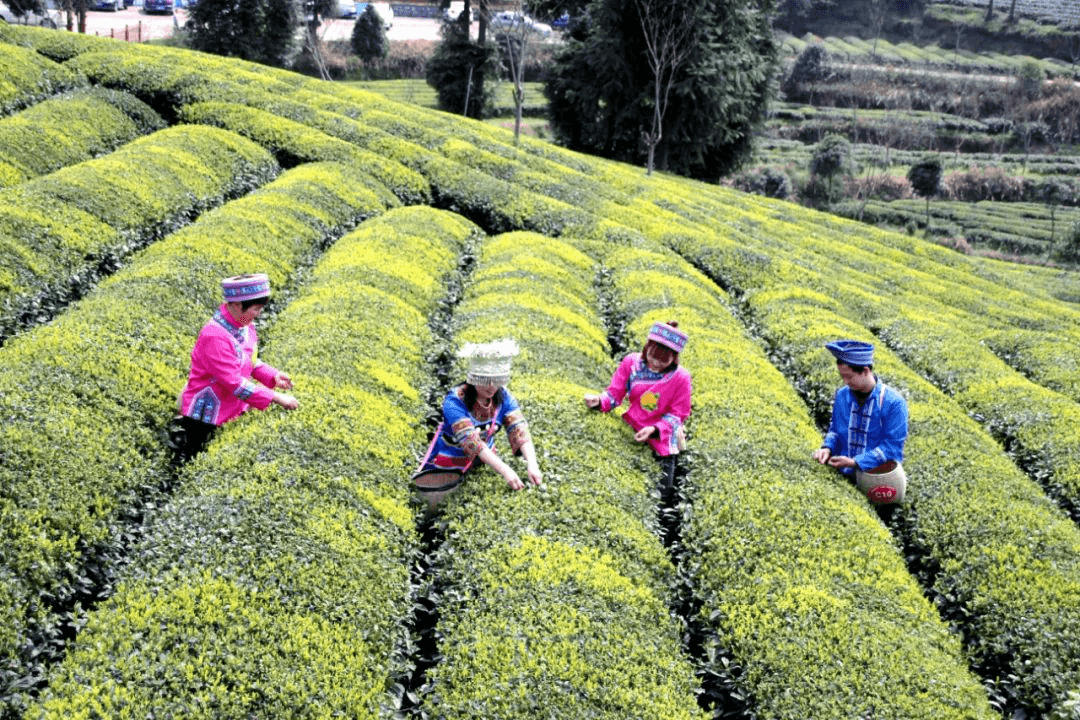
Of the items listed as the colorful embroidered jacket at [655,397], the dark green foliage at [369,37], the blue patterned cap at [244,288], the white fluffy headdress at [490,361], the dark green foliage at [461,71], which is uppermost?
the dark green foliage at [369,37]

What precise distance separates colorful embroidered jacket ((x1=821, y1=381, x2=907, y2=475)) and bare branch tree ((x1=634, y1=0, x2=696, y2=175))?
111 feet

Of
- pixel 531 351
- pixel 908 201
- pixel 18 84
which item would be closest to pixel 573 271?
pixel 531 351

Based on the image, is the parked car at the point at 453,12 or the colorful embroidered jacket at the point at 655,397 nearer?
the colorful embroidered jacket at the point at 655,397

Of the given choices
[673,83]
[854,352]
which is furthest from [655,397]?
[673,83]

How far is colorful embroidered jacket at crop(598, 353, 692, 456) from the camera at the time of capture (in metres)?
11.9

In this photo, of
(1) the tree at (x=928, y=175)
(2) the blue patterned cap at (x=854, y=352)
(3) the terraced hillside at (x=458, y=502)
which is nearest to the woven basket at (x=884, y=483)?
(3) the terraced hillside at (x=458, y=502)

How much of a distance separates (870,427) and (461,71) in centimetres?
5542

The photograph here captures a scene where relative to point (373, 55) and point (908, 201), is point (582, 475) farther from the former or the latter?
point (373, 55)

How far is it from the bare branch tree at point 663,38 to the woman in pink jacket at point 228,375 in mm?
35618

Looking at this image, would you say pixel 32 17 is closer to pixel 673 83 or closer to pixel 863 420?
pixel 673 83

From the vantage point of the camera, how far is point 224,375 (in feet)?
34.8

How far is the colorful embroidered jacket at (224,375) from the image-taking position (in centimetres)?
1041

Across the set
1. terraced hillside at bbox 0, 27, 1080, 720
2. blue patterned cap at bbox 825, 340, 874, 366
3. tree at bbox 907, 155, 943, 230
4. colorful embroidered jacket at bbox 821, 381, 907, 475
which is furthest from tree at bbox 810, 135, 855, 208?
blue patterned cap at bbox 825, 340, 874, 366

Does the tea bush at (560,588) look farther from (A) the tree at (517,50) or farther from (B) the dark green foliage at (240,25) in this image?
(B) the dark green foliage at (240,25)
